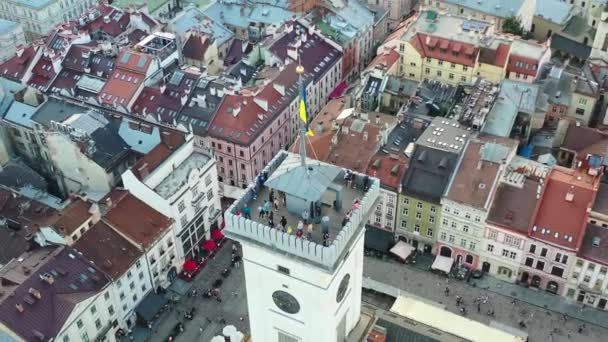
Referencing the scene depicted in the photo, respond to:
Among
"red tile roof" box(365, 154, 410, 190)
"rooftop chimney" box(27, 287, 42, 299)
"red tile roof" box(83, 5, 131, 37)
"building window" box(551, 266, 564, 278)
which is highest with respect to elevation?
"red tile roof" box(83, 5, 131, 37)

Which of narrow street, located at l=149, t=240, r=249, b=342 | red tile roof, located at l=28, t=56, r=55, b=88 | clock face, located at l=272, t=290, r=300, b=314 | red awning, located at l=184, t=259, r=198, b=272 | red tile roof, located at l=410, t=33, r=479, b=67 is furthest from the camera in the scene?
red tile roof, located at l=28, t=56, r=55, b=88

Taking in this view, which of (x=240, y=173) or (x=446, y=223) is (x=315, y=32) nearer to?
(x=240, y=173)

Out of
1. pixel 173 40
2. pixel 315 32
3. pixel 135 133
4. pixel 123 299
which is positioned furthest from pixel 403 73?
pixel 123 299

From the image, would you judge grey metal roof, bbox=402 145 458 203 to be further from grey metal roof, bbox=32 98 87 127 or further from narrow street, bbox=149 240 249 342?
grey metal roof, bbox=32 98 87 127

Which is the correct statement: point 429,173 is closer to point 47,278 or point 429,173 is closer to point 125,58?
point 47,278

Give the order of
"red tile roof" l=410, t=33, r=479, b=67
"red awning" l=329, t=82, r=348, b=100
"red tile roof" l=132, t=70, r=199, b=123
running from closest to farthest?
"red tile roof" l=132, t=70, r=199, b=123, "red tile roof" l=410, t=33, r=479, b=67, "red awning" l=329, t=82, r=348, b=100

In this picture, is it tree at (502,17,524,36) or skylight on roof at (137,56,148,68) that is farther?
tree at (502,17,524,36)

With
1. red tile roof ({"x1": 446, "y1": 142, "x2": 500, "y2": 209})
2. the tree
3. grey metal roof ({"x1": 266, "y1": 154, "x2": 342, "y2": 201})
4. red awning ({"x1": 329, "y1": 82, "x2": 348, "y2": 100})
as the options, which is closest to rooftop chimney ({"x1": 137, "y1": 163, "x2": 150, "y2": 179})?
red tile roof ({"x1": 446, "y1": 142, "x2": 500, "y2": 209})

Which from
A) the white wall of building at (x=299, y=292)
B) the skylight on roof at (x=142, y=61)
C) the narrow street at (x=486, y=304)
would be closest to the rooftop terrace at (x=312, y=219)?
the white wall of building at (x=299, y=292)
